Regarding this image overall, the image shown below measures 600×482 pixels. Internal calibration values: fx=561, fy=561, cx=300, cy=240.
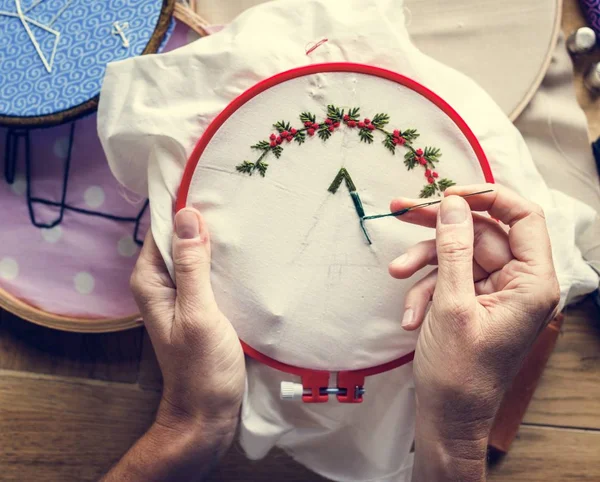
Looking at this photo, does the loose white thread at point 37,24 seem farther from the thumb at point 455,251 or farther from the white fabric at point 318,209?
the thumb at point 455,251

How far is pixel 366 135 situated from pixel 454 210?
12 centimetres

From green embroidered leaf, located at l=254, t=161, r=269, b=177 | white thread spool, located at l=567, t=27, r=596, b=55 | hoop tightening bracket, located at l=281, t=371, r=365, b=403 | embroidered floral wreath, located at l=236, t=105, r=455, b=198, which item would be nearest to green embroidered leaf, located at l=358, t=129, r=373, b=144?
embroidered floral wreath, located at l=236, t=105, r=455, b=198

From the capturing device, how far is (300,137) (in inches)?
22.7

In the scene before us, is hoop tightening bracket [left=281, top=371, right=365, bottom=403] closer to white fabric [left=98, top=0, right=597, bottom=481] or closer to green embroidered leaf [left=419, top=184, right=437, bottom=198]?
white fabric [left=98, top=0, right=597, bottom=481]

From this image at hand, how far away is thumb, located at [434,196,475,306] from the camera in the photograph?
0.52 meters

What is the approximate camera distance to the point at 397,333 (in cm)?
59

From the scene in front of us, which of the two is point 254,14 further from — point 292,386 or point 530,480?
point 530,480

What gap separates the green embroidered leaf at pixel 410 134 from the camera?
573mm

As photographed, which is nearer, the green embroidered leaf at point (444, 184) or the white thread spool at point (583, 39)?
the green embroidered leaf at point (444, 184)

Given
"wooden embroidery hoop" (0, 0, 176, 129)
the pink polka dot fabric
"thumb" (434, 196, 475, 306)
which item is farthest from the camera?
the pink polka dot fabric

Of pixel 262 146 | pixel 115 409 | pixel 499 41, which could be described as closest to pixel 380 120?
pixel 262 146

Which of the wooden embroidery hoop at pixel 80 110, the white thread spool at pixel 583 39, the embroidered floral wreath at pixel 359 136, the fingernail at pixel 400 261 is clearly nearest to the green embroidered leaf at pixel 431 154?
the embroidered floral wreath at pixel 359 136

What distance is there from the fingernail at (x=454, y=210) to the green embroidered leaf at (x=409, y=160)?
0.07 meters

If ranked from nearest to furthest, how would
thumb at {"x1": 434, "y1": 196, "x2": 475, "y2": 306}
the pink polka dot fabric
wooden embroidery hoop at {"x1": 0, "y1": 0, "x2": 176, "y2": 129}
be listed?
thumb at {"x1": 434, "y1": 196, "x2": 475, "y2": 306} → wooden embroidery hoop at {"x1": 0, "y1": 0, "x2": 176, "y2": 129} → the pink polka dot fabric
